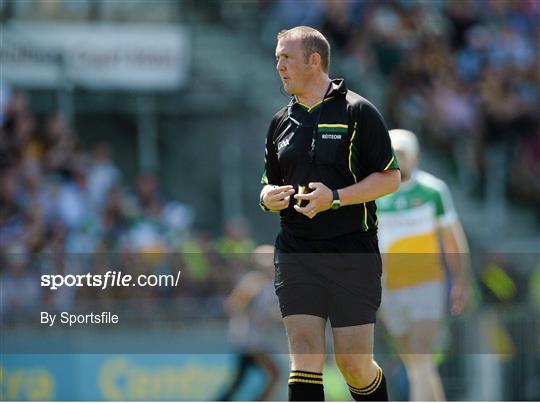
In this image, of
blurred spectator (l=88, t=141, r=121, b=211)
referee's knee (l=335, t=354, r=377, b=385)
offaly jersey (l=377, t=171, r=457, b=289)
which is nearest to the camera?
referee's knee (l=335, t=354, r=377, b=385)

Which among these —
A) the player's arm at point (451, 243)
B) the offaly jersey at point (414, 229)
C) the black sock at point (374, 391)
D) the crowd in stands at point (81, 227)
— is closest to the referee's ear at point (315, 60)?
the black sock at point (374, 391)

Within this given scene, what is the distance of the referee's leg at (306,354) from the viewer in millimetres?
6465

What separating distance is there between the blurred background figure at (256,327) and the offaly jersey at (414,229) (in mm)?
2588

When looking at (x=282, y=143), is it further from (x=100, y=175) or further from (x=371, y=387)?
(x=100, y=175)

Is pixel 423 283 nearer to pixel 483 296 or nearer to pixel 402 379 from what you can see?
pixel 402 379

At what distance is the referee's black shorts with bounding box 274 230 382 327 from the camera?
21.4ft

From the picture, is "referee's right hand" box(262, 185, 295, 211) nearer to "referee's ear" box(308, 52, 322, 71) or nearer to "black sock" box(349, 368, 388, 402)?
"referee's ear" box(308, 52, 322, 71)

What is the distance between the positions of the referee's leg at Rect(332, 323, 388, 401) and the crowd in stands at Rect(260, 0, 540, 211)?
400 inches

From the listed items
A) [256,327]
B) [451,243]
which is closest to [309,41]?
[451,243]

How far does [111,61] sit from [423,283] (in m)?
7.57

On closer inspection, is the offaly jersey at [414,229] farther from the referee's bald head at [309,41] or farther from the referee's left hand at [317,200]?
the referee's left hand at [317,200]

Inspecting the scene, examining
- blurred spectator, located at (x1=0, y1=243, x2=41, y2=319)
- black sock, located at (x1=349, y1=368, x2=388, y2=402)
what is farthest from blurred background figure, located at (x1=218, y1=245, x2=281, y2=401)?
black sock, located at (x1=349, y1=368, x2=388, y2=402)

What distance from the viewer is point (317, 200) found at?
6.31 m

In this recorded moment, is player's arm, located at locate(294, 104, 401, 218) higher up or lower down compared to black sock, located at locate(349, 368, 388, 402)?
higher up
